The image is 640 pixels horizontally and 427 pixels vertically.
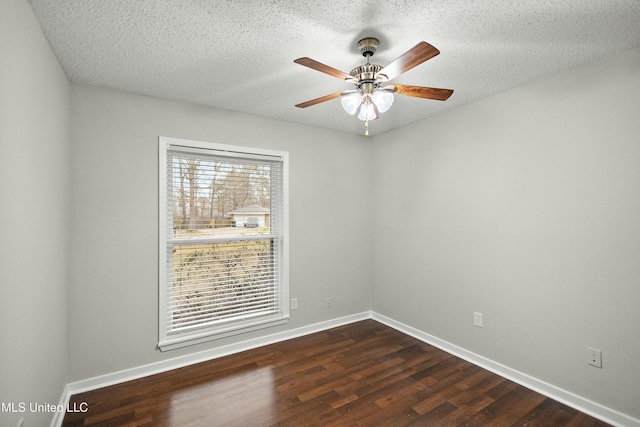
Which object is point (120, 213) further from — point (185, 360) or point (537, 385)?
point (537, 385)

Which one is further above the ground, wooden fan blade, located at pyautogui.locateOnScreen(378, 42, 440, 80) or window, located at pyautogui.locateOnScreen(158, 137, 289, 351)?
wooden fan blade, located at pyautogui.locateOnScreen(378, 42, 440, 80)

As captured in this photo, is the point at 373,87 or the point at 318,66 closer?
the point at 318,66

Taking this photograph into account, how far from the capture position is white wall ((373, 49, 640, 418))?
1.95 m

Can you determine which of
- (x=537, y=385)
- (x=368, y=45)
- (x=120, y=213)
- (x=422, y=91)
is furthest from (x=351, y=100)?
(x=537, y=385)

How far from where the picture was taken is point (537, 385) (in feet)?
7.69

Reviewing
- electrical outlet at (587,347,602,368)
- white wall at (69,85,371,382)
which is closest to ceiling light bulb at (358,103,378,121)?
white wall at (69,85,371,382)

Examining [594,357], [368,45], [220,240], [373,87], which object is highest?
[368,45]

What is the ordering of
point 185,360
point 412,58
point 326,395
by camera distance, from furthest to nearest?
point 185,360 < point 326,395 < point 412,58

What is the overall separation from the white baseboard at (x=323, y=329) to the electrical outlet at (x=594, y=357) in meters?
0.26

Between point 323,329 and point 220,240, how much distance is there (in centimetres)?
160

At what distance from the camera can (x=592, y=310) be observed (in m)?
2.08

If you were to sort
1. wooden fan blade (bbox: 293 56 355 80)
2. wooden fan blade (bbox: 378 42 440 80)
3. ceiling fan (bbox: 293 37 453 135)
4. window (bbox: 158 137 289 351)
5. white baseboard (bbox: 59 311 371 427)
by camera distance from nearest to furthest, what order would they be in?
wooden fan blade (bbox: 378 42 440 80)
wooden fan blade (bbox: 293 56 355 80)
ceiling fan (bbox: 293 37 453 135)
white baseboard (bbox: 59 311 371 427)
window (bbox: 158 137 289 351)

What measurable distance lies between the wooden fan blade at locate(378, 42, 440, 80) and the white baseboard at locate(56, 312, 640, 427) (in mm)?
2514

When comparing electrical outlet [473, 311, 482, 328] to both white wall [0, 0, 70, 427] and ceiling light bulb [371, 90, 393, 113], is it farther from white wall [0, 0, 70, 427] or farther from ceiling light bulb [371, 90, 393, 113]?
white wall [0, 0, 70, 427]
